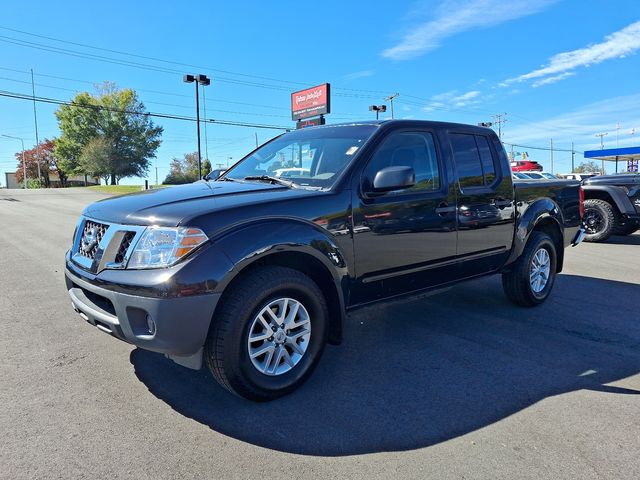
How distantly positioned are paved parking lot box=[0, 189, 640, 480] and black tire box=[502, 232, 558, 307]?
0.27 metres

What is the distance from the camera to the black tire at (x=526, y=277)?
5.00 metres

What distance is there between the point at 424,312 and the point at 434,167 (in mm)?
1678

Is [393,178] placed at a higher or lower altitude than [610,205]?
higher

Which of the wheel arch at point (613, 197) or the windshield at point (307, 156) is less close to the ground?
the windshield at point (307, 156)

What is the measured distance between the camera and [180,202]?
3053mm

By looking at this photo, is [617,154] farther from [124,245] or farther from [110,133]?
[110,133]

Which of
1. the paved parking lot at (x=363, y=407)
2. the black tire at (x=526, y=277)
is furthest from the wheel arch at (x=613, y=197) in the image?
the paved parking lot at (x=363, y=407)

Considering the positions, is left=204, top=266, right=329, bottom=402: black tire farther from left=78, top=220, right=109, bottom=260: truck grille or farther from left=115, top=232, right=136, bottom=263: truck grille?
left=78, top=220, right=109, bottom=260: truck grille

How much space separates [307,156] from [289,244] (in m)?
1.26

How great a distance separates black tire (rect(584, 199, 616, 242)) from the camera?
1037 centimetres

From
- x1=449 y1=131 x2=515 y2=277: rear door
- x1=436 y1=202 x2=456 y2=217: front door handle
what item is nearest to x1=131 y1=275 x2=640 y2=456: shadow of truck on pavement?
x1=449 y1=131 x2=515 y2=277: rear door

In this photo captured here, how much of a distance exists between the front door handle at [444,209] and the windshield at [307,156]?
0.89 m

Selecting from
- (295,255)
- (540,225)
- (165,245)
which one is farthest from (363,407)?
(540,225)

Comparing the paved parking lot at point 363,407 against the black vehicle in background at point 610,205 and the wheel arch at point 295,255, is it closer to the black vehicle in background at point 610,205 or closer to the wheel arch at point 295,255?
the wheel arch at point 295,255
